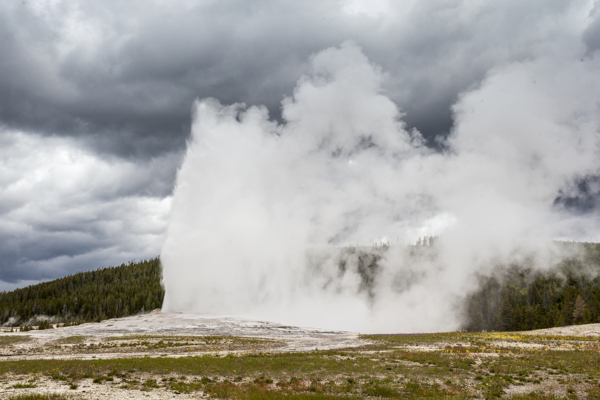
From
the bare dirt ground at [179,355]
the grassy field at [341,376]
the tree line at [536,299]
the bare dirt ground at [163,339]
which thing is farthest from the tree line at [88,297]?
→ the tree line at [536,299]

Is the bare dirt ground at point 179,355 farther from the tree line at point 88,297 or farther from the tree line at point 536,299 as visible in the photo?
the tree line at point 88,297

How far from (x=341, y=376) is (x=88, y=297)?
148m

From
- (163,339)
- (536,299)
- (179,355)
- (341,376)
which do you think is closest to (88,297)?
(163,339)

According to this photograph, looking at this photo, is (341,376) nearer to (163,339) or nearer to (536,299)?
(163,339)

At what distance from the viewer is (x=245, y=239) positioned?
126 meters

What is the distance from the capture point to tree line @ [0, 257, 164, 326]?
128250 mm

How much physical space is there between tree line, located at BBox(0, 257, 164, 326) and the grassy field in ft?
279

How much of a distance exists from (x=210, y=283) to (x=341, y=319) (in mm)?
41395

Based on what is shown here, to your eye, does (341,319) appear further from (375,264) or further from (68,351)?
(68,351)

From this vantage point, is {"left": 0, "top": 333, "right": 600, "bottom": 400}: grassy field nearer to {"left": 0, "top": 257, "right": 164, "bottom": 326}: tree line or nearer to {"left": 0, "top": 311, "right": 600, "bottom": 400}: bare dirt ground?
{"left": 0, "top": 311, "right": 600, "bottom": 400}: bare dirt ground

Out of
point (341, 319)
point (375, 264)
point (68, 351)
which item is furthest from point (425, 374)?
point (375, 264)

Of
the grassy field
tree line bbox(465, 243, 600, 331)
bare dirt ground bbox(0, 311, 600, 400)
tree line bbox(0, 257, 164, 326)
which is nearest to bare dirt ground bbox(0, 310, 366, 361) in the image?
bare dirt ground bbox(0, 311, 600, 400)

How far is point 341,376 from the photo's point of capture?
1037 inches

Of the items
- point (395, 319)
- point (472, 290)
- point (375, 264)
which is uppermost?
point (375, 264)
